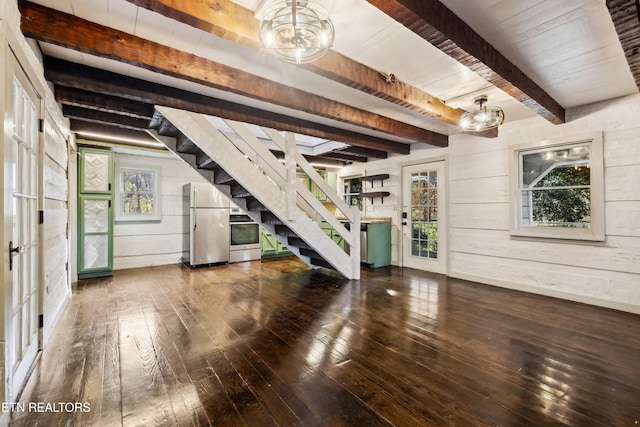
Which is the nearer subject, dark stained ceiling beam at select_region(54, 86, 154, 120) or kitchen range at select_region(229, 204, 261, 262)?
dark stained ceiling beam at select_region(54, 86, 154, 120)

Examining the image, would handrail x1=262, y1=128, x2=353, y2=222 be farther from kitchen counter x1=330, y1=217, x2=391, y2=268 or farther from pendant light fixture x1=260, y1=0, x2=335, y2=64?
pendant light fixture x1=260, y1=0, x2=335, y2=64

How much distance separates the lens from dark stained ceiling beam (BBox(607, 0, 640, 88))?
1.46 m

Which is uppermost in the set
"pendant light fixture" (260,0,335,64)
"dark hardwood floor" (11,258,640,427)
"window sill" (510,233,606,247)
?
"pendant light fixture" (260,0,335,64)

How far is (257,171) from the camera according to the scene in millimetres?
3434

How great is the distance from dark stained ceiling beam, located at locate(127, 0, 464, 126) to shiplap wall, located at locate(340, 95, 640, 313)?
1.23 m

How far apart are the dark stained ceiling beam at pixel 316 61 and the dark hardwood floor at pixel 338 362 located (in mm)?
2137

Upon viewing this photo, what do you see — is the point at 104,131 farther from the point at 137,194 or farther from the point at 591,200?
the point at 591,200

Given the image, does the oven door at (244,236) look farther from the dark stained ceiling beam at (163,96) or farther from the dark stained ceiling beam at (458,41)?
the dark stained ceiling beam at (458,41)

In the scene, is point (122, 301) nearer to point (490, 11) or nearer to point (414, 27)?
point (414, 27)

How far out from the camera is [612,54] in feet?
7.35

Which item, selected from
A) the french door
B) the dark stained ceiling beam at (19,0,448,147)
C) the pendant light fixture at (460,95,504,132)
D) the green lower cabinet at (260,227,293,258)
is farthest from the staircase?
the pendant light fixture at (460,95,504,132)

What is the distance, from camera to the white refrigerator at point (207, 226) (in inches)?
211

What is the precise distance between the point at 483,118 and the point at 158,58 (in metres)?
2.98

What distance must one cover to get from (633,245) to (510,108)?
1954 mm
